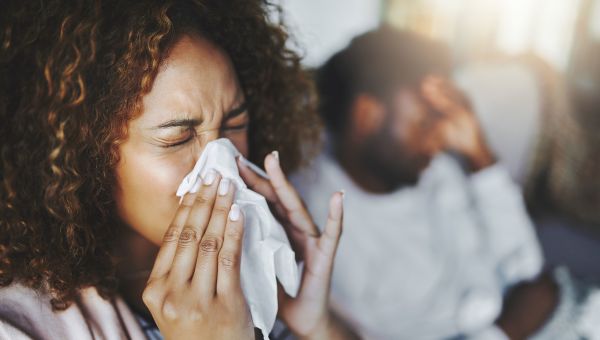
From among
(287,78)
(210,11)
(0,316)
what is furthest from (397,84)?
(0,316)

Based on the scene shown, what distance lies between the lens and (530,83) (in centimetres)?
181

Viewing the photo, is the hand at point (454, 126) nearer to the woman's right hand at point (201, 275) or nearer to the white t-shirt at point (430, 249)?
the white t-shirt at point (430, 249)

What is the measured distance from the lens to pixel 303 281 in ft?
3.48

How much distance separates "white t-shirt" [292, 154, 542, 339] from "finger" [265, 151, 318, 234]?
560 mm

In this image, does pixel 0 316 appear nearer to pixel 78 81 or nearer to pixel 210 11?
pixel 78 81

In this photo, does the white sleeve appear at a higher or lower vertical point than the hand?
lower

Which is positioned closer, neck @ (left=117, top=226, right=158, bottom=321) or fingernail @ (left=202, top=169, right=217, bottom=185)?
fingernail @ (left=202, top=169, right=217, bottom=185)

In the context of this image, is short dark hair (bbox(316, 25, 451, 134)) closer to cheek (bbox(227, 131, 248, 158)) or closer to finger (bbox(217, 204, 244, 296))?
cheek (bbox(227, 131, 248, 158))

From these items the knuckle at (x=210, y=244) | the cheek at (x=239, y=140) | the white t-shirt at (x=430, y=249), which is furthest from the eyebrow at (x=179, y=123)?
the white t-shirt at (x=430, y=249)

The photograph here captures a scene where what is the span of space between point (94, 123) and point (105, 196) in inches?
5.9

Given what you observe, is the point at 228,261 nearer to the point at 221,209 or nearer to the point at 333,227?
the point at 221,209

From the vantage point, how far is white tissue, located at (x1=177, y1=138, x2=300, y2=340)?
0.89 m

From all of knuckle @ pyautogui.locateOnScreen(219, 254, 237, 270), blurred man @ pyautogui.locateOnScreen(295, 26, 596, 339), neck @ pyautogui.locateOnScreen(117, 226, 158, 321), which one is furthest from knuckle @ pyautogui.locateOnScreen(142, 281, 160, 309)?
blurred man @ pyautogui.locateOnScreen(295, 26, 596, 339)

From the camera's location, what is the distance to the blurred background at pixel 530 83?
1744mm
